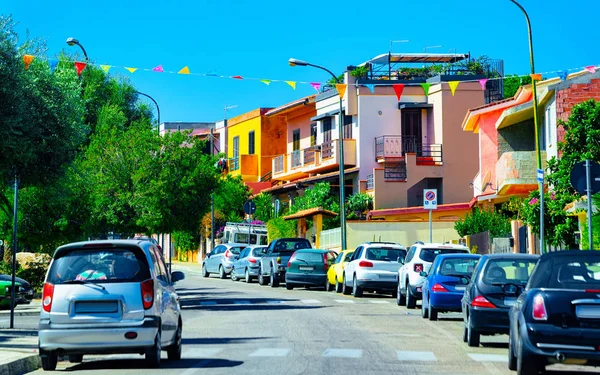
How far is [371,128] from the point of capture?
60.2 m

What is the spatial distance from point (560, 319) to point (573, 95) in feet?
82.2

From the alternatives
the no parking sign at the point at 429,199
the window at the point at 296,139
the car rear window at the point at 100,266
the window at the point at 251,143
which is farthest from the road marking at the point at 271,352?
the window at the point at 251,143

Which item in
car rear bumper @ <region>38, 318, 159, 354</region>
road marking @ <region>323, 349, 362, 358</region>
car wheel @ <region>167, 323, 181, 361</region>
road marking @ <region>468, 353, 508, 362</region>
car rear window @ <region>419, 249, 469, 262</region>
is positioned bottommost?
road marking @ <region>468, 353, 508, 362</region>

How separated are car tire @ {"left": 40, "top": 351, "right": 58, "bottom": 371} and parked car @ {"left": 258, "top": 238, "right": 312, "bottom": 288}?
27.4 meters

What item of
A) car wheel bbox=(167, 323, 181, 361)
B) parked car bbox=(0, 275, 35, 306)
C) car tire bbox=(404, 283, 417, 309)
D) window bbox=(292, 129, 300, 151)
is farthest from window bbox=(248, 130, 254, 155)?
car wheel bbox=(167, 323, 181, 361)

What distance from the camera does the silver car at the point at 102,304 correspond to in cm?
1456

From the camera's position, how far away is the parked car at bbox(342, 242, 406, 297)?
111 feet

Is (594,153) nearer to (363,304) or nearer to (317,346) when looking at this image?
(363,304)

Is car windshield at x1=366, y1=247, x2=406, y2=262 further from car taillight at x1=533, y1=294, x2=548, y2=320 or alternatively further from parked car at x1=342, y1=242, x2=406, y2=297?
car taillight at x1=533, y1=294, x2=548, y2=320

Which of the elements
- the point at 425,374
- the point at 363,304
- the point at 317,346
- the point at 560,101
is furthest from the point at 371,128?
the point at 425,374

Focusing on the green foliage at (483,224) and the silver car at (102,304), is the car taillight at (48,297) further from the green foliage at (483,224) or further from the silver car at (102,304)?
the green foliage at (483,224)

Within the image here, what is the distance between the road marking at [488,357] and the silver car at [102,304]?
4525 mm

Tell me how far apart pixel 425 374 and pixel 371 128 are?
46.6 m

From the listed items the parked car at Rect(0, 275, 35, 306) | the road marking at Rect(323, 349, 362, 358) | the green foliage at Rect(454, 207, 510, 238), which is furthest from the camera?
the green foliage at Rect(454, 207, 510, 238)
